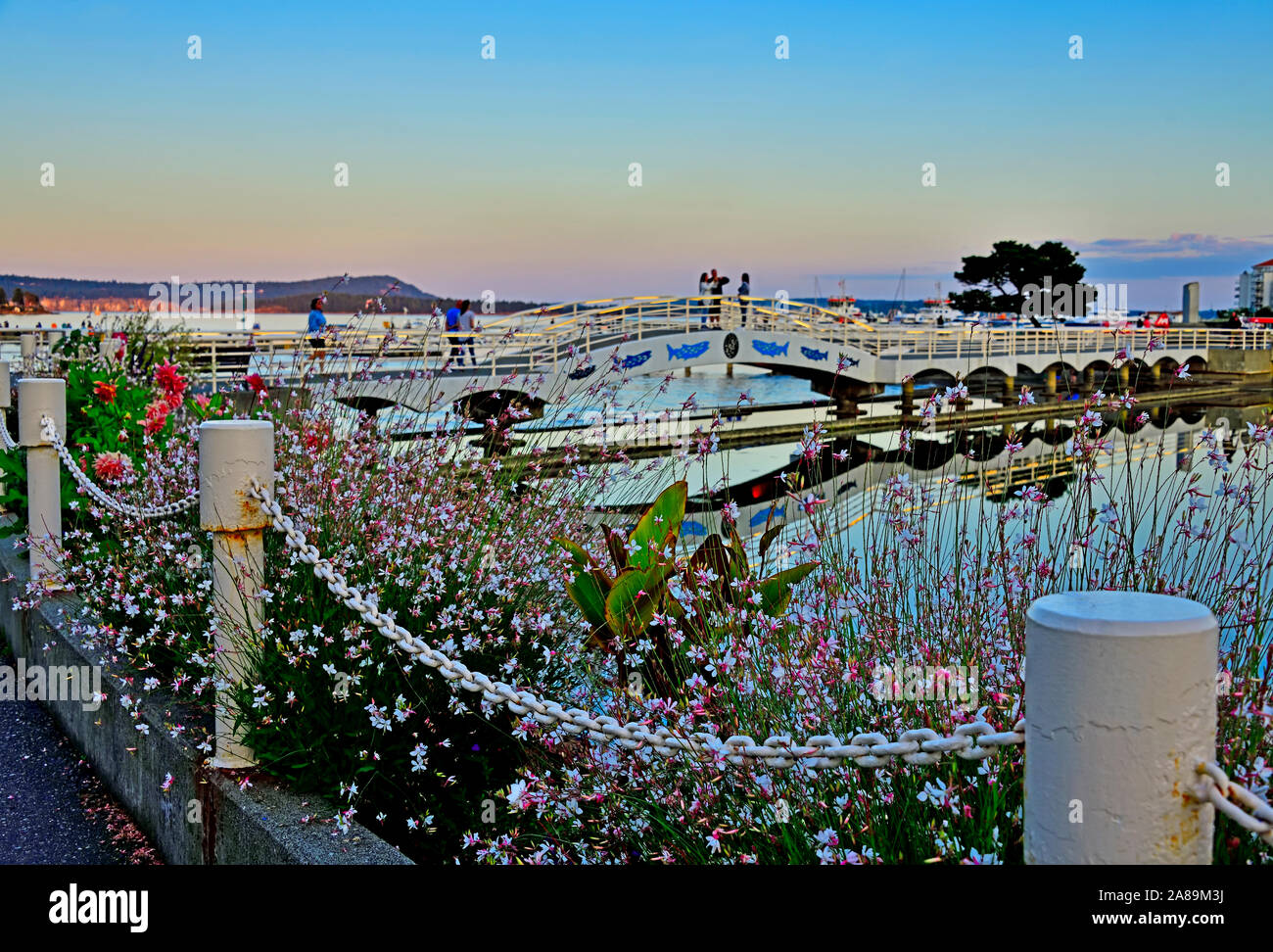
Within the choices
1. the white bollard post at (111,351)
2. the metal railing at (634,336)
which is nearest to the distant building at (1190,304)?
the metal railing at (634,336)

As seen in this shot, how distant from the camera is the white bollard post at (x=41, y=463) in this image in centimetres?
545

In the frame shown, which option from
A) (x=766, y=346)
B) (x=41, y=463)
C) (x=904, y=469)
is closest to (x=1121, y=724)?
(x=904, y=469)

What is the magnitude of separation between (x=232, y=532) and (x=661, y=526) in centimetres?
185

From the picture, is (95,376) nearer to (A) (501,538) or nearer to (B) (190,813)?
(A) (501,538)

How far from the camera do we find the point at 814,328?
1184 inches

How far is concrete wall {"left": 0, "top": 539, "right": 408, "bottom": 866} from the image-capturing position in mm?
2791

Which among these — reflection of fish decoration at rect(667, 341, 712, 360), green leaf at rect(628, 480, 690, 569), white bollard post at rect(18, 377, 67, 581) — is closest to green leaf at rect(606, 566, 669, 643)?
green leaf at rect(628, 480, 690, 569)

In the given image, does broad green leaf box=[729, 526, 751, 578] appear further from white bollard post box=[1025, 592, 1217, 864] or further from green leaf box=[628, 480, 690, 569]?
white bollard post box=[1025, 592, 1217, 864]

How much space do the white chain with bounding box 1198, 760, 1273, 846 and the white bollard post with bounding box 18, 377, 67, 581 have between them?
5.33 m

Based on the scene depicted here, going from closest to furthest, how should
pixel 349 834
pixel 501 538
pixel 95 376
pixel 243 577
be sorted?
1. pixel 349 834
2. pixel 243 577
3. pixel 501 538
4. pixel 95 376

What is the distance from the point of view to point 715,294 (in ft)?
96.9
